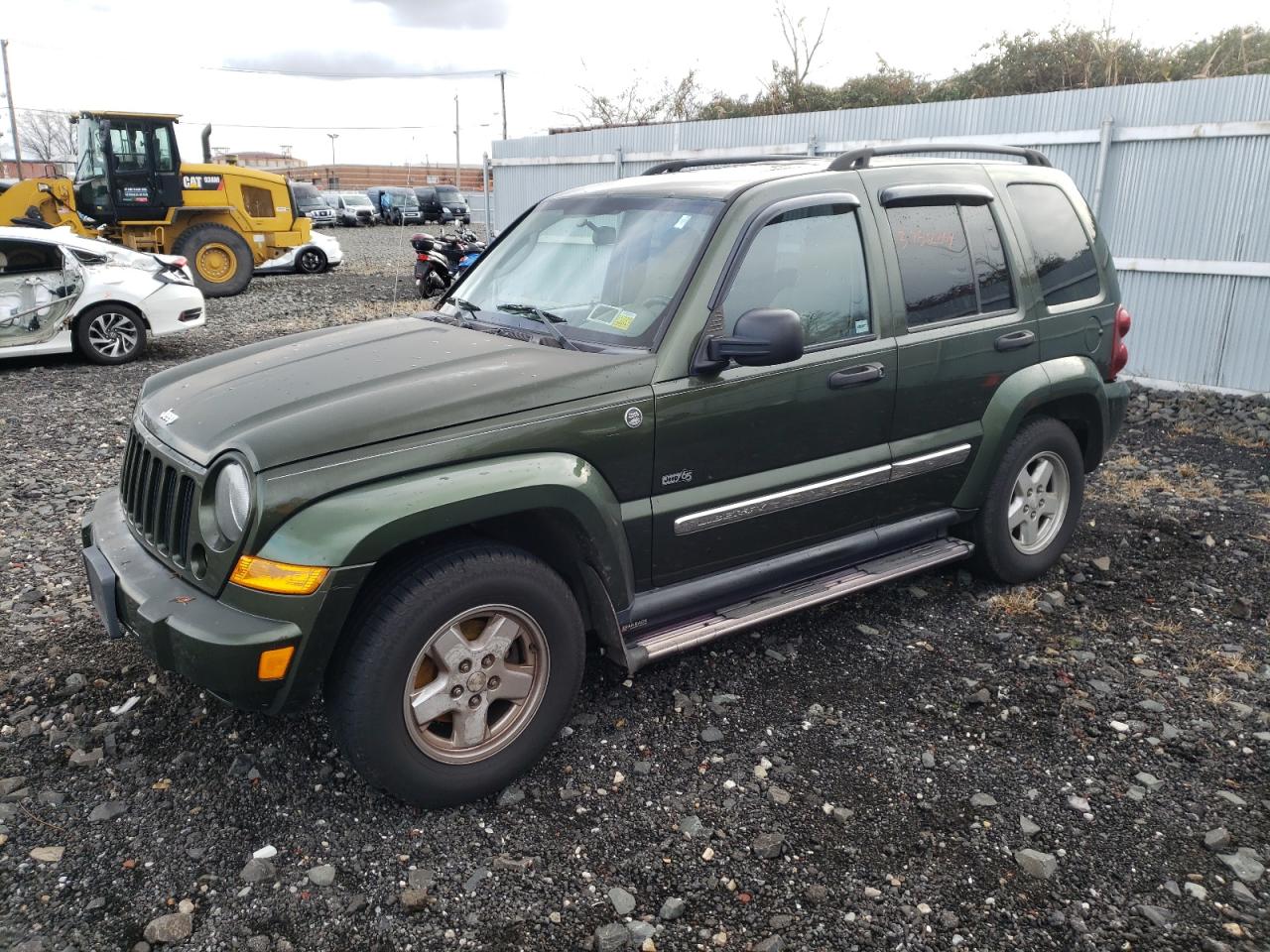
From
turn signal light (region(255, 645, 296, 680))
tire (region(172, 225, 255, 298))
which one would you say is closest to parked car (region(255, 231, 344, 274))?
tire (region(172, 225, 255, 298))

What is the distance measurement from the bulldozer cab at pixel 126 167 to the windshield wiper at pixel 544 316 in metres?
14.9

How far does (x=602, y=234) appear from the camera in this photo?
395cm

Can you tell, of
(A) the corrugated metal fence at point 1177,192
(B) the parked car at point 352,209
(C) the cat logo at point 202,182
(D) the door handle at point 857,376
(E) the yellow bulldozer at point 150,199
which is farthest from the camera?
(B) the parked car at point 352,209

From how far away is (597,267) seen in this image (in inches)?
151

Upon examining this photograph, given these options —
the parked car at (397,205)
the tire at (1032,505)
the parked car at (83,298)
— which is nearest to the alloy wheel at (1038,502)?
the tire at (1032,505)

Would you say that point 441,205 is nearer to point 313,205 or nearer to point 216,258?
point 313,205

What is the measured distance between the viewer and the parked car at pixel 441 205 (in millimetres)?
39688

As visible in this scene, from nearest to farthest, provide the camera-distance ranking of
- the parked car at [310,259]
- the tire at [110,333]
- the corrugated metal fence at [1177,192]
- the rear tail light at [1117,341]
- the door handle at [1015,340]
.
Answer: the door handle at [1015,340] < the rear tail light at [1117,341] < the corrugated metal fence at [1177,192] < the tire at [110,333] < the parked car at [310,259]

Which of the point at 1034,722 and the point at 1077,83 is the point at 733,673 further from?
the point at 1077,83

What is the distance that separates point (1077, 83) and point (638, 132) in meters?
9.95

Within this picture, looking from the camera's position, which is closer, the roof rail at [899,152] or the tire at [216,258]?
the roof rail at [899,152]

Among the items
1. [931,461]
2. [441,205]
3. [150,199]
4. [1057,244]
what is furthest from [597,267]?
[441,205]

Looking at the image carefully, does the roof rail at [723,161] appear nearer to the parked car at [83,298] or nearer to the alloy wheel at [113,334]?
the parked car at [83,298]

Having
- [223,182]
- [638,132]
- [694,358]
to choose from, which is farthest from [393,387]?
[223,182]
